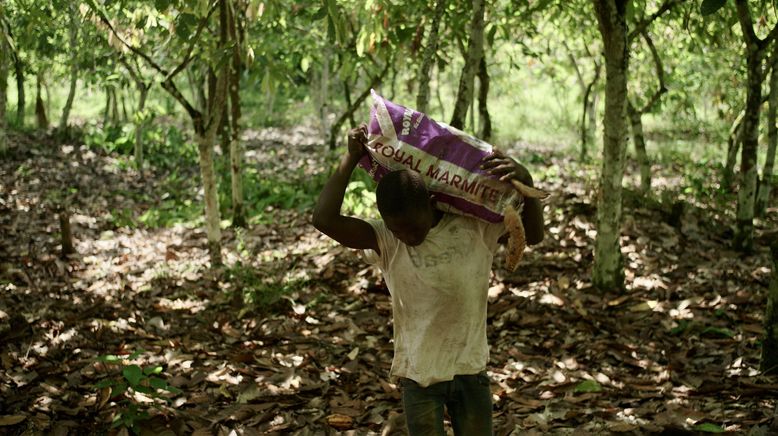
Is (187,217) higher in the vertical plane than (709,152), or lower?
lower

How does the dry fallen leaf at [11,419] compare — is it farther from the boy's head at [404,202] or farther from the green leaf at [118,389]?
the boy's head at [404,202]

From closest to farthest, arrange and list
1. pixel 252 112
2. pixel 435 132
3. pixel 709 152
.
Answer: pixel 435 132
pixel 709 152
pixel 252 112

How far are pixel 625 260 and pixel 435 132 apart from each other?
15.9 ft

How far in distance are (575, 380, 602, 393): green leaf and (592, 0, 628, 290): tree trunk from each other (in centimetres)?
184

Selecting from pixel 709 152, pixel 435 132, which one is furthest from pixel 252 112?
pixel 435 132

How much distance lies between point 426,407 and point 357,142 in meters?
0.97

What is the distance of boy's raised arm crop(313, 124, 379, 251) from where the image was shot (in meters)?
2.42

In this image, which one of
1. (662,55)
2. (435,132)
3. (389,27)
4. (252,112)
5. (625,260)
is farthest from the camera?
(252,112)

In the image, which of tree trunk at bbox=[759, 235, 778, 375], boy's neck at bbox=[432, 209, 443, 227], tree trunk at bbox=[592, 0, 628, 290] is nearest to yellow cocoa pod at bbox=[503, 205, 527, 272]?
boy's neck at bbox=[432, 209, 443, 227]

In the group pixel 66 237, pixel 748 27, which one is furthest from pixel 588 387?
pixel 66 237

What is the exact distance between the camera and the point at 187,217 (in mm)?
9852

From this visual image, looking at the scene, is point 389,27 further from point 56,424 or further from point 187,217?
point 187,217

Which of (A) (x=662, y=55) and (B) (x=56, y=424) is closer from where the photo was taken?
(B) (x=56, y=424)

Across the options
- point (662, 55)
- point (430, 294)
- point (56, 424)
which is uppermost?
point (662, 55)
